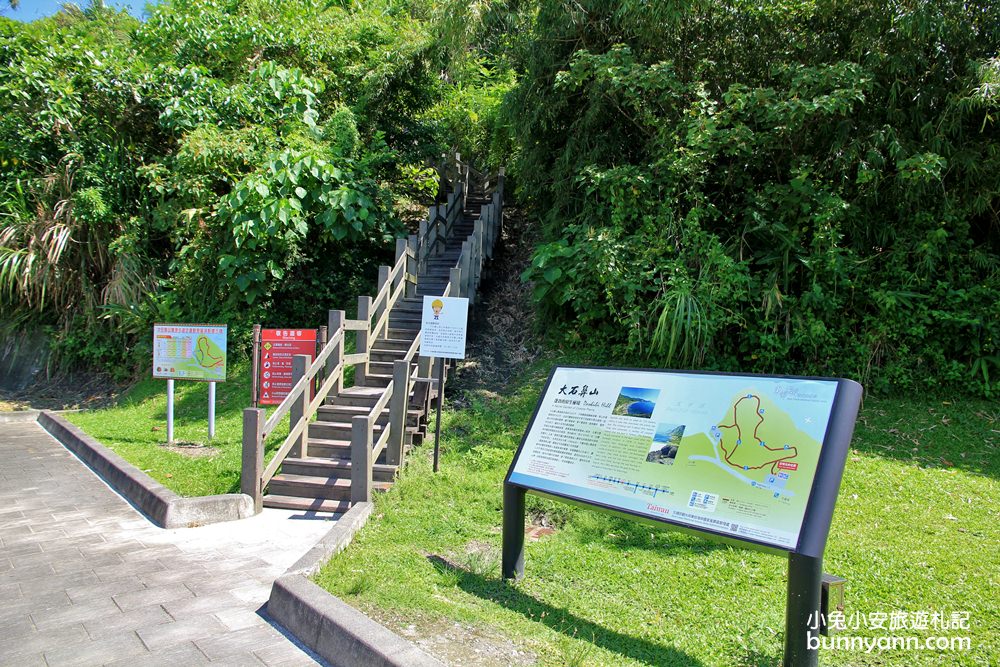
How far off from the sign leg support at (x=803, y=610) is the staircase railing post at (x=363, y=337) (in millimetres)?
6311

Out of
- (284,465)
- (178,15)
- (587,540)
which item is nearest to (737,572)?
(587,540)

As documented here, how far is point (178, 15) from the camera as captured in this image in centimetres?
1349

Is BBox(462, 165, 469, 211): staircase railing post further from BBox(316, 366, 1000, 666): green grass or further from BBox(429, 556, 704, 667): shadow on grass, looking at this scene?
BBox(429, 556, 704, 667): shadow on grass

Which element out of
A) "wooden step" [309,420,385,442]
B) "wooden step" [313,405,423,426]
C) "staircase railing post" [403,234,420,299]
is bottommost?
"wooden step" [309,420,385,442]

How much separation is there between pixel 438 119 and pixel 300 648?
12.9m

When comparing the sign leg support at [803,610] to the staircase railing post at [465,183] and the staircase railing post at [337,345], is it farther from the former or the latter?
the staircase railing post at [465,183]

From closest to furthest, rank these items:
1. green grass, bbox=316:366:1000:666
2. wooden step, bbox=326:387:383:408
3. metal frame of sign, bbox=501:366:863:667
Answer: metal frame of sign, bbox=501:366:863:667 → green grass, bbox=316:366:1000:666 → wooden step, bbox=326:387:383:408

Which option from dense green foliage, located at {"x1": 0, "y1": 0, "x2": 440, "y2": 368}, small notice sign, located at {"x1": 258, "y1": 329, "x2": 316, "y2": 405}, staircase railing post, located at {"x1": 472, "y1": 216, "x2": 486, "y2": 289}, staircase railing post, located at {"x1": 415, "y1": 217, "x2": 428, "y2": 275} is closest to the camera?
small notice sign, located at {"x1": 258, "y1": 329, "x2": 316, "y2": 405}

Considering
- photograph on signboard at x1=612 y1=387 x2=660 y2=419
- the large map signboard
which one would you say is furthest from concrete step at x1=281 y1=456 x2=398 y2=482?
photograph on signboard at x1=612 y1=387 x2=660 y2=419

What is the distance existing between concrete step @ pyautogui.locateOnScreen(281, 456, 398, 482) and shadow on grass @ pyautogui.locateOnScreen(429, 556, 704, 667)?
203 cm

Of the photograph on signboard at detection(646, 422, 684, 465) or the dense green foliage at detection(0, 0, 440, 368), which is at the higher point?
the dense green foliage at detection(0, 0, 440, 368)

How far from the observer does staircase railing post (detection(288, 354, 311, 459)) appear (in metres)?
7.02

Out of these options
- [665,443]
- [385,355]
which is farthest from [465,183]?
[665,443]

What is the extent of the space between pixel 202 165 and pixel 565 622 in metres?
10.4
